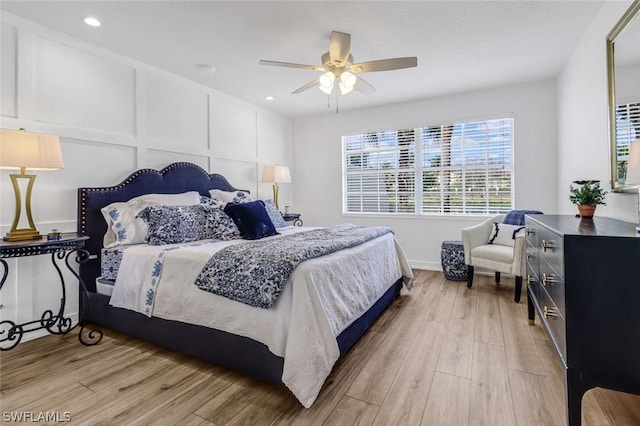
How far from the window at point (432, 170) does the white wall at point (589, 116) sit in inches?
29.9

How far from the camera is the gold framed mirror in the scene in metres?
1.89

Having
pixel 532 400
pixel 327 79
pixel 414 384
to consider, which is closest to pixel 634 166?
pixel 532 400

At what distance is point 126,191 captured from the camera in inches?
123

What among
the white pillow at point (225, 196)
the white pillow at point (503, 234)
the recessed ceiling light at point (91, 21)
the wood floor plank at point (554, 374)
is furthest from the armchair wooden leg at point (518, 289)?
the recessed ceiling light at point (91, 21)

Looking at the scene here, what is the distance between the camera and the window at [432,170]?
174 inches

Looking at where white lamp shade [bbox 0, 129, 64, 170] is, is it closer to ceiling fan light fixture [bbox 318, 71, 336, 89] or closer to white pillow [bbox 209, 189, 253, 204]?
white pillow [bbox 209, 189, 253, 204]

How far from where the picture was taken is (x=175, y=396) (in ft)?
5.87

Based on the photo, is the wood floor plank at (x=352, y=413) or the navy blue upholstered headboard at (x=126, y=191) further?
the navy blue upholstered headboard at (x=126, y=191)

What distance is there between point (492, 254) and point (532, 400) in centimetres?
Result: 203

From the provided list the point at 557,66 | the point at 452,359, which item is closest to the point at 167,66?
the point at 452,359

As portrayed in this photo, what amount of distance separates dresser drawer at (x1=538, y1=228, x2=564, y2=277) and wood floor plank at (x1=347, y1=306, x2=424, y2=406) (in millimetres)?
1123

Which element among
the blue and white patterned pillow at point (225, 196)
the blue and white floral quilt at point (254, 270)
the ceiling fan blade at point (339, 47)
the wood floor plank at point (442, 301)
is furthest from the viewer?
the blue and white patterned pillow at point (225, 196)

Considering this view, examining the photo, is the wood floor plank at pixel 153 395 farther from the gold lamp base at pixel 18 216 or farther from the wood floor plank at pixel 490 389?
the wood floor plank at pixel 490 389

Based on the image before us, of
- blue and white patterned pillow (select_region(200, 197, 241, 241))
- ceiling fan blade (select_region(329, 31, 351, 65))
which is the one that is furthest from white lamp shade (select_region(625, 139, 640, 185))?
blue and white patterned pillow (select_region(200, 197, 241, 241))
